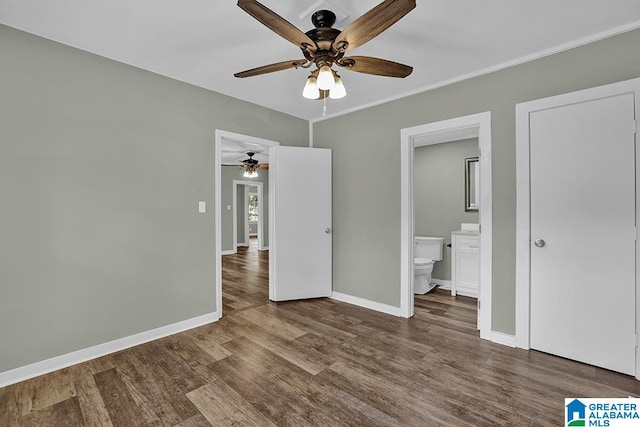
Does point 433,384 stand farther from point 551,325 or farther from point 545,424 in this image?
point 551,325

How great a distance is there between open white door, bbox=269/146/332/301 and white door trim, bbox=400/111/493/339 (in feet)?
3.49

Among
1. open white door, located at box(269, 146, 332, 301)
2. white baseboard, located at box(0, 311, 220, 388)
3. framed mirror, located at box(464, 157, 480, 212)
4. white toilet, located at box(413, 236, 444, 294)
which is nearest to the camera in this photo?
white baseboard, located at box(0, 311, 220, 388)

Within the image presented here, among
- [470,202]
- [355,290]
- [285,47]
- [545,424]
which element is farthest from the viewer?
[470,202]

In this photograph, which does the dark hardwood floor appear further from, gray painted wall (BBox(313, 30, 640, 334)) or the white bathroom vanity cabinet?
the white bathroom vanity cabinet

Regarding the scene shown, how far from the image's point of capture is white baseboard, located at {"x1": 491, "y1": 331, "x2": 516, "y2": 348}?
2.56m

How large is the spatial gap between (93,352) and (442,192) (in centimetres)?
472

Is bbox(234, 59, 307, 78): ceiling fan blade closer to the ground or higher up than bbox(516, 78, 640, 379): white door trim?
higher up

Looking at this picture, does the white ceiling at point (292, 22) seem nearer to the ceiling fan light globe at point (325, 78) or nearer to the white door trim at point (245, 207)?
the ceiling fan light globe at point (325, 78)

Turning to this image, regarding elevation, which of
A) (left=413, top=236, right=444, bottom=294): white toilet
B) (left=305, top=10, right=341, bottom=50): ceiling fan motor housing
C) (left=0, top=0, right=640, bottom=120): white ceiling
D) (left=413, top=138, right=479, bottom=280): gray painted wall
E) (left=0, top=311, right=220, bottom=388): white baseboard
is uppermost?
(left=0, top=0, right=640, bottom=120): white ceiling

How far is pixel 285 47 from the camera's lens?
2.32m

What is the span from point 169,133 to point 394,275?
9.29 feet

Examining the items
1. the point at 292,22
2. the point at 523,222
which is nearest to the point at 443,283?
the point at 523,222

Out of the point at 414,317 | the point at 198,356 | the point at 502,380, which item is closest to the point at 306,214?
the point at 414,317

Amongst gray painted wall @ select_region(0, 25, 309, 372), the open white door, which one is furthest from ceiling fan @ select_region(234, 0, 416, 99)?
the open white door
